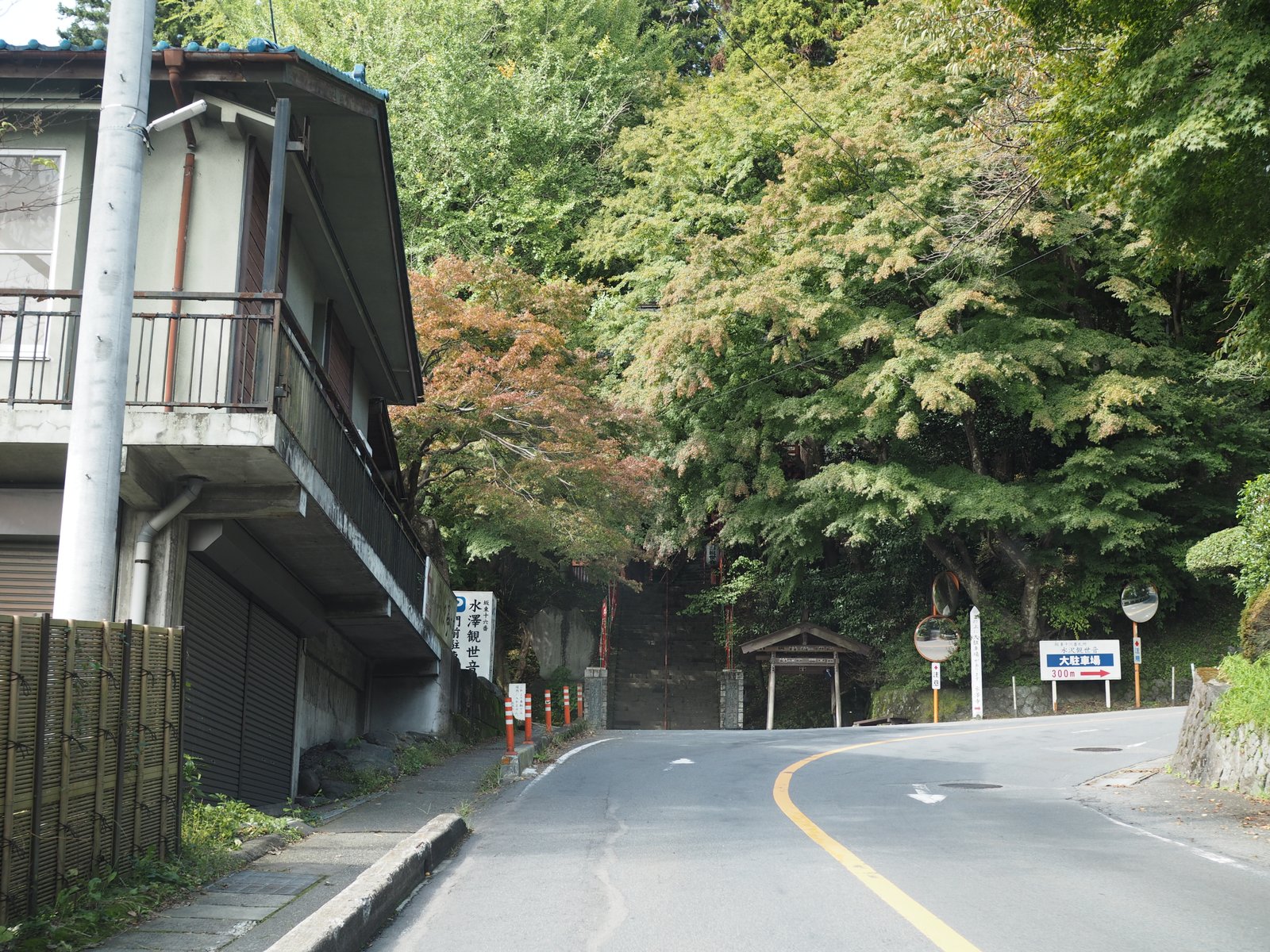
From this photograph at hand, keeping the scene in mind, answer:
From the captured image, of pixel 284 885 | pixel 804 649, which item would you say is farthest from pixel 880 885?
pixel 804 649

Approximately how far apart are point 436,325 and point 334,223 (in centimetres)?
800

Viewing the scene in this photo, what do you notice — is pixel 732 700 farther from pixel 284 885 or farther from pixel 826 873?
pixel 284 885

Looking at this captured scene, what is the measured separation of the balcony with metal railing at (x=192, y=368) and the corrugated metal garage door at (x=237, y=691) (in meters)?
1.83

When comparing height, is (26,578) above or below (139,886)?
above

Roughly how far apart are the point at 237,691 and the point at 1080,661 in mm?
24636

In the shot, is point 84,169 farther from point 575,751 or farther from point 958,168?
point 958,168

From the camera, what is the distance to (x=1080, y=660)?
101 feet

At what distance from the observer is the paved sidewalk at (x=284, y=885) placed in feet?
19.6

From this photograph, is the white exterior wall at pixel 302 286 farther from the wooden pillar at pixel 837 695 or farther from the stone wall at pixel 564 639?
the stone wall at pixel 564 639

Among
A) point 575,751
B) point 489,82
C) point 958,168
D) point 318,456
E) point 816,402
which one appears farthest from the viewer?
point 489,82

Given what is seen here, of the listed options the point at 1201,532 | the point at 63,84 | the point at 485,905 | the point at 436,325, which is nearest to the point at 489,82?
the point at 436,325

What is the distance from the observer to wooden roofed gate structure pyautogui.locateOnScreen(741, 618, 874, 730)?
3466 centimetres

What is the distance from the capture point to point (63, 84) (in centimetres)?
1082

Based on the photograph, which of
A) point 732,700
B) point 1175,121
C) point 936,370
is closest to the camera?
point 1175,121
